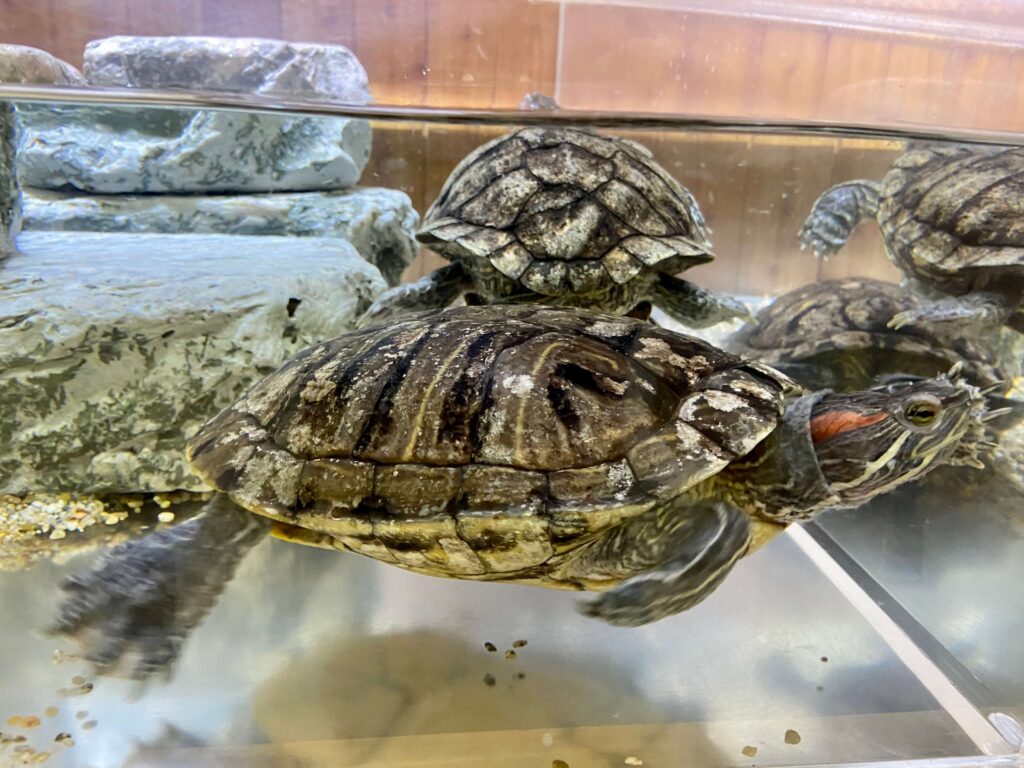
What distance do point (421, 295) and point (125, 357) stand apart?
1239 millimetres

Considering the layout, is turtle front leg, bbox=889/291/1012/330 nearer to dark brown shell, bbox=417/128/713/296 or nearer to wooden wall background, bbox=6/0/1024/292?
dark brown shell, bbox=417/128/713/296

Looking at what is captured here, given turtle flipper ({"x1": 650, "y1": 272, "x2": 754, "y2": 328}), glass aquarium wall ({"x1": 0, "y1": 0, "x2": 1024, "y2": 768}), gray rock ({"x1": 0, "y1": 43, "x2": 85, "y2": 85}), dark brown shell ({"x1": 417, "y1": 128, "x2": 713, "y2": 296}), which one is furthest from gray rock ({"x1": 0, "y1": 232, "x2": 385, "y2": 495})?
turtle flipper ({"x1": 650, "y1": 272, "x2": 754, "y2": 328})

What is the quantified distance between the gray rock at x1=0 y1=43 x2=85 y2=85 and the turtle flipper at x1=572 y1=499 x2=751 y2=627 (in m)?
3.49

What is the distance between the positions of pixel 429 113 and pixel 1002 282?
115 inches

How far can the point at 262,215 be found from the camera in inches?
167

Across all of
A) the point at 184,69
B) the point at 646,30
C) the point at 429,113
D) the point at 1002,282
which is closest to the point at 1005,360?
the point at 1002,282

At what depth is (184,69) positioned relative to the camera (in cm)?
335

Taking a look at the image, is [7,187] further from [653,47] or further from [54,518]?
[653,47]

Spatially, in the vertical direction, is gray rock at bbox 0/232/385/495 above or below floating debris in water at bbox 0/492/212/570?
above

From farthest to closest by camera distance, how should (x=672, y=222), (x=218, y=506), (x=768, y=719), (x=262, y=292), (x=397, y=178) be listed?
(x=397, y=178), (x=672, y=222), (x=262, y=292), (x=218, y=506), (x=768, y=719)

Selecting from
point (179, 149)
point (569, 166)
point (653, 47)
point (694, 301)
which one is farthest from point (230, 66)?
point (694, 301)

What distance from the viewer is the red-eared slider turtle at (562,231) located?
2.71 m

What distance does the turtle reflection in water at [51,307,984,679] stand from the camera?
141cm

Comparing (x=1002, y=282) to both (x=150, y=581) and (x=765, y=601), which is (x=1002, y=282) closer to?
(x=765, y=601)
